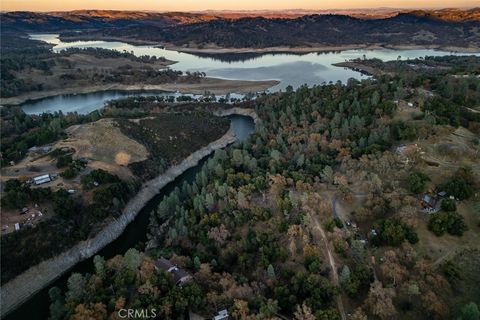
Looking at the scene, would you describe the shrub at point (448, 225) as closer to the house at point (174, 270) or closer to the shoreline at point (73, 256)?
the house at point (174, 270)

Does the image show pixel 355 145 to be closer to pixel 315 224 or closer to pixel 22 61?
pixel 315 224

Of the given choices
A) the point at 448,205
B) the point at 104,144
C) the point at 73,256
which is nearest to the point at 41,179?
the point at 73,256

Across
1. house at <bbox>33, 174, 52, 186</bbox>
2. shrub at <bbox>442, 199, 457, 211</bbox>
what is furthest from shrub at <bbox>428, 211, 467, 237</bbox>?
house at <bbox>33, 174, 52, 186</bbox>

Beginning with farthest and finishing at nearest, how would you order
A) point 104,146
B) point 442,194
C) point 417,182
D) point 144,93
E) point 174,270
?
point 144,93 < point 104,146 < point 417,182 < point 442,194 < point 174,270

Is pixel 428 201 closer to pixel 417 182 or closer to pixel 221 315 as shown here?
pixel 417 182

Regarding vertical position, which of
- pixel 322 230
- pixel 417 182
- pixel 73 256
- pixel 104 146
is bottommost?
pixel 73 256

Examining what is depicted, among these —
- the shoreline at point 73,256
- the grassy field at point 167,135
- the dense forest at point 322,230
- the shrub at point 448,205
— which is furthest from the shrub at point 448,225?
the grassy field at point 167,135
